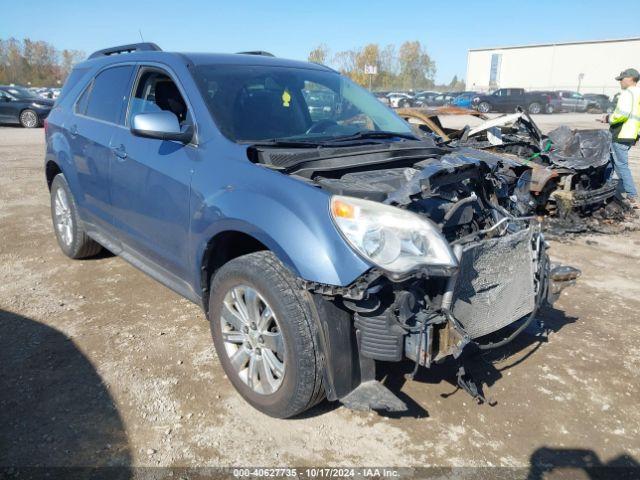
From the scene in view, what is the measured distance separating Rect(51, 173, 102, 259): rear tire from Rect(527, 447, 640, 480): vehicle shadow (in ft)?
13.5

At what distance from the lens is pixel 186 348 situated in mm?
3469

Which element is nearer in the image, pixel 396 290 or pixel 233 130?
pixel 396 290

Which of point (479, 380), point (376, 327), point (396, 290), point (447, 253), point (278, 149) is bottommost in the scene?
point (479, 380)

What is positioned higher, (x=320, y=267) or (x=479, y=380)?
(x=320, y=267)

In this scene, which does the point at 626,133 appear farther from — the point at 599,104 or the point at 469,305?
the point at 599,104

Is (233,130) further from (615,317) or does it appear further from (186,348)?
(615,317)

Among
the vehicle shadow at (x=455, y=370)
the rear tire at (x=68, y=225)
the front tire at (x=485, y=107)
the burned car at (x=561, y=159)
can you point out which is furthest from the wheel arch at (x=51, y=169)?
the front tire at (x=485, y=107)

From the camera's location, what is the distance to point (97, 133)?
13.2 ft

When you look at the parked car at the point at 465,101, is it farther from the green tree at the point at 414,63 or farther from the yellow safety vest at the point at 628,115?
the green tree at the point at 414,63

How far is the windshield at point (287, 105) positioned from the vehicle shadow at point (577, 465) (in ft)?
7.22

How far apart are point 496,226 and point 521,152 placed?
16.2 feet

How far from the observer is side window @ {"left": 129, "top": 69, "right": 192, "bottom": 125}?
3470 mm

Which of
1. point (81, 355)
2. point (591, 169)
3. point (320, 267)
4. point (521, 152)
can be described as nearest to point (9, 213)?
point (81, 355)

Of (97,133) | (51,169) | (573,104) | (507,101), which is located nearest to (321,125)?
(97,133)
